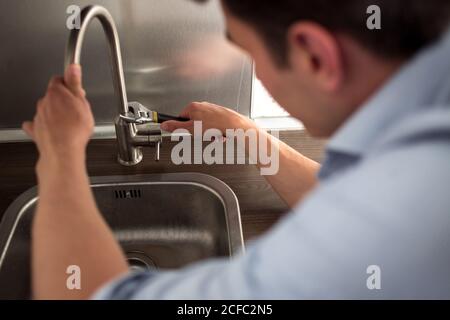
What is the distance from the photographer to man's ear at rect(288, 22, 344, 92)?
343 mm

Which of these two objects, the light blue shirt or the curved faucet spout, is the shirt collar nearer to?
the light blue shirt

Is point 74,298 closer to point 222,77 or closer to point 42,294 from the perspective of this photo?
point 42,294

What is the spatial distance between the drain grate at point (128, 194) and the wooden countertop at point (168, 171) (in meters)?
0.04

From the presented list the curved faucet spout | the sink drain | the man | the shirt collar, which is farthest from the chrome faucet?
the shirt collar

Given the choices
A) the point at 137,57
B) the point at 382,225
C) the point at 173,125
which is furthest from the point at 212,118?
the point at 382,225

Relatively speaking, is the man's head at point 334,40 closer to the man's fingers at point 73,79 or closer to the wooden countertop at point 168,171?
the man's fingers at point 73,79

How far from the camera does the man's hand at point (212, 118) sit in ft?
2.84

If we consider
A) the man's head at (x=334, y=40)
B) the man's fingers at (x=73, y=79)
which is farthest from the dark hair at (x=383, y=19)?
the man's fingers at (x=73, y=79)

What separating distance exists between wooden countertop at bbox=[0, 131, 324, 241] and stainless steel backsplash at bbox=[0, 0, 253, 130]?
77mm

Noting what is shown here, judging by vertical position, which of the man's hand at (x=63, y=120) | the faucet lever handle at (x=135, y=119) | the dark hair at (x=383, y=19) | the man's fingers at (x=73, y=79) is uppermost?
the dark hair at (x=383, y=19)

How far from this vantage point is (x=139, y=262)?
0.86 meters

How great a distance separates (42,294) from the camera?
19.7 inches

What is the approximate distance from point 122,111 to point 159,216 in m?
0.23

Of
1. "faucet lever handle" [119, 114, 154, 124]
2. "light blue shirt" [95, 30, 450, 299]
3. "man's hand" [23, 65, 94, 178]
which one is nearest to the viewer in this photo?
"light blue shirt" [95, 30, 450, 299]
